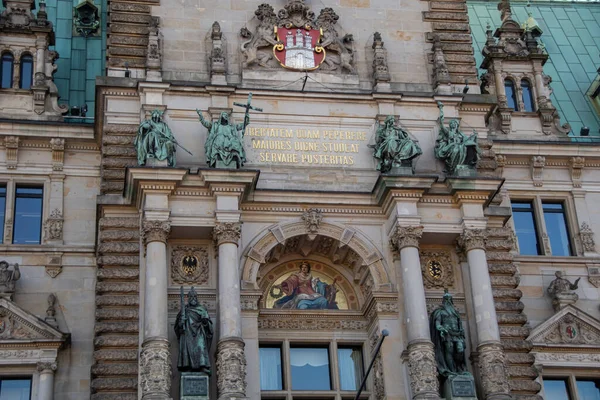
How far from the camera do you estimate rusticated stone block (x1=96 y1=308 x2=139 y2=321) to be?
24.0 meters

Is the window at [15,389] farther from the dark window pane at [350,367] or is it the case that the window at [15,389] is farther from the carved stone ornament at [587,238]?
the carved stone ornament at [587,238]

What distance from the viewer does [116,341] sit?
23.7 m

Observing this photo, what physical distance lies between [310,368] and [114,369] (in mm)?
4400

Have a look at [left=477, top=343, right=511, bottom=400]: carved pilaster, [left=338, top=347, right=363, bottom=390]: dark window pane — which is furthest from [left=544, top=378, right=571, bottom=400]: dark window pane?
[left=338, top=347, right=363, bottom=390]: dark window pane

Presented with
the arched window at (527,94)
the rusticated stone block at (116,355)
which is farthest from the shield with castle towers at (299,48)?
the rusticated stone block at (116,355)

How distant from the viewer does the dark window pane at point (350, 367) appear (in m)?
25.2

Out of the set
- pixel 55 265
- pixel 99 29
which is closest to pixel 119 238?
pixel 55 265

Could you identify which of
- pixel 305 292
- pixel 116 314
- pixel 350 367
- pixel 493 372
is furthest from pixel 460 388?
pixel 116 314

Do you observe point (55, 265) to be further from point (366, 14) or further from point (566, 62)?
point (566, 62)

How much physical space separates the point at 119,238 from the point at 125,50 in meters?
5.03

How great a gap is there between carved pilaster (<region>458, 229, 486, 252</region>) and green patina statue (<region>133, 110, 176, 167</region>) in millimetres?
6498

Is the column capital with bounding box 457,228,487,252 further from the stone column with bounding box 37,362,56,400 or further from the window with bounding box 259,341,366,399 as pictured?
the stone column with bounding box 37,362,56,400

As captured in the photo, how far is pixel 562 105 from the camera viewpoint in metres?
32.2

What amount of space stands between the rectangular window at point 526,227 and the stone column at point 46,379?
37.9 ft
